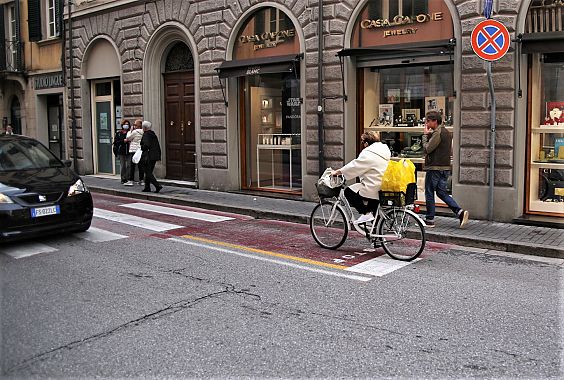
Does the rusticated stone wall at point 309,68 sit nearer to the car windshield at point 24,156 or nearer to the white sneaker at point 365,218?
the white sneaker at point 365,218

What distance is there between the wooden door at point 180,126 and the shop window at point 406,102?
5531 mm

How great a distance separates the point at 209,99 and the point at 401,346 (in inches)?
429

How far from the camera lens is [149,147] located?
14.1 m

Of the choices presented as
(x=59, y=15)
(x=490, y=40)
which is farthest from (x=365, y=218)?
(x=59, y=15)

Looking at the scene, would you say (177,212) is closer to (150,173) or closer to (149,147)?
(150,173)

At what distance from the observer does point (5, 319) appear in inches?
204

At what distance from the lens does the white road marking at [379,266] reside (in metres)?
6.87

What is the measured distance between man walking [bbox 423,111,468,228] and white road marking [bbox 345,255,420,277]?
2.20 metres

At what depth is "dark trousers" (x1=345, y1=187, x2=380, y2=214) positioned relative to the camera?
7.77 meters

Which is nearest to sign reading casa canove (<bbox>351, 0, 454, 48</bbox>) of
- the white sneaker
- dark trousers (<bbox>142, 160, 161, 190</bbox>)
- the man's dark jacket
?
the white sneaker

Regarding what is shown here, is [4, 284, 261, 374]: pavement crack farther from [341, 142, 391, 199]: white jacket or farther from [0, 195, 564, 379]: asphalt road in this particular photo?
[341, 142, 391, 199]: white jacket

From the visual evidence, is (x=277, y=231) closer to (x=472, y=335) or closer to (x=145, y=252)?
(x=145, y=252)

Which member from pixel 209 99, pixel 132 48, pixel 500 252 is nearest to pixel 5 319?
pixel 500 252

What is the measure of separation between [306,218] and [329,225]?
2409 millimetres
